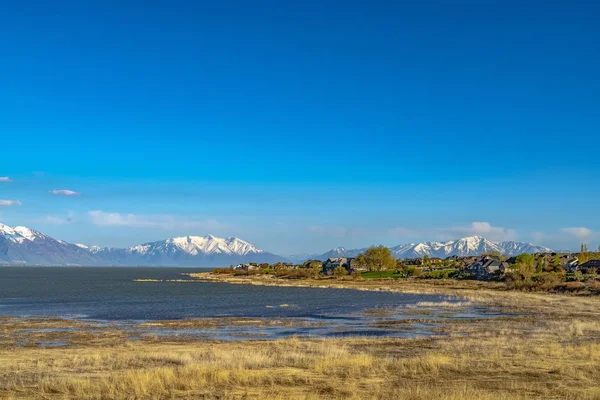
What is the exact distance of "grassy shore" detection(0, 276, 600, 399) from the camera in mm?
22281

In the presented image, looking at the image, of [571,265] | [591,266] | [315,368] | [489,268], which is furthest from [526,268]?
[315,368]

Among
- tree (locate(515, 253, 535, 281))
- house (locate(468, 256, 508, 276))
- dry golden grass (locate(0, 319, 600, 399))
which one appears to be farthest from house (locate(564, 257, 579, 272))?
dry golden grass (locate(0, 319, 600, 399))

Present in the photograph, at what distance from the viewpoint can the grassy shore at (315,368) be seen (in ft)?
73.1

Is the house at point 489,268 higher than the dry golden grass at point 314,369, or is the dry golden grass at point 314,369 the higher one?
the house at point 489,268

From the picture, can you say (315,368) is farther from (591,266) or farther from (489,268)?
(489,268)

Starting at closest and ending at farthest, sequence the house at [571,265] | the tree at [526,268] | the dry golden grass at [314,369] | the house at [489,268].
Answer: the dry golden grass at [314,369]
the tree at [526,268]
the house at [489,268]
the house at [571,265]

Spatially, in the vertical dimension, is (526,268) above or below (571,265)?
below

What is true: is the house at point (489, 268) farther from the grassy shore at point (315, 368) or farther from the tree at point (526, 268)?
the grassy shore at point (315, 368)

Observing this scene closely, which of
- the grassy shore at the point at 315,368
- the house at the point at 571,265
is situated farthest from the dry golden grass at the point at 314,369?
the house at the point at 571,265

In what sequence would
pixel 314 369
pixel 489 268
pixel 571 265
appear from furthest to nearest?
pixel 571 265, pixel 489 268, pixel 314 369

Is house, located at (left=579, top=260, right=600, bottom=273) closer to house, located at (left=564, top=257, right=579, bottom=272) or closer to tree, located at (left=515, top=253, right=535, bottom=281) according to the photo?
house, located at (left=564, top=257, right=579, bottom=272)

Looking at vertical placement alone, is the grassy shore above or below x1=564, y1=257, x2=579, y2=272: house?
below

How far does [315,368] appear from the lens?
2752cm

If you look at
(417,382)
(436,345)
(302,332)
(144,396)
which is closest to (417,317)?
(302,332)
